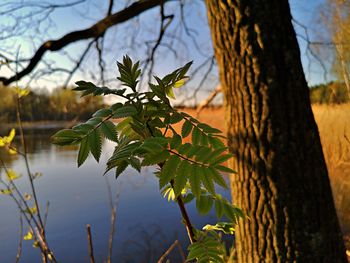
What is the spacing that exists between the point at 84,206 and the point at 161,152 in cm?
559

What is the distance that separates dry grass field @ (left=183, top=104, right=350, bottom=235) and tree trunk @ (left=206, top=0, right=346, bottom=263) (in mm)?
2294

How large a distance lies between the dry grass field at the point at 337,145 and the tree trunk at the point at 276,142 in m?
2.29

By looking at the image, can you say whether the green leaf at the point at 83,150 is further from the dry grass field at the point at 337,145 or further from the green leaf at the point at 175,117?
the dry grass field at the point at 337,145

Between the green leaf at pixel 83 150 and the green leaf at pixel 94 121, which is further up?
the green leaf at pixel 94 121

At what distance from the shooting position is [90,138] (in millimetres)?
357

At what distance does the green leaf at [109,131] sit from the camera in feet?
1.19

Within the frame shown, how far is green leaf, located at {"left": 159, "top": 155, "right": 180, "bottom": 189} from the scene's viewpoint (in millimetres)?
357

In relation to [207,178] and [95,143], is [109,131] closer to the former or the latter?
[95,143]

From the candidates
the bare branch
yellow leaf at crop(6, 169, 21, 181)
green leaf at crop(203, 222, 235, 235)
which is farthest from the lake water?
green leaf at crop(203, 222, 235, 235)

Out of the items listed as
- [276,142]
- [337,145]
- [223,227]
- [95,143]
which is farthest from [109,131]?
[337,145]

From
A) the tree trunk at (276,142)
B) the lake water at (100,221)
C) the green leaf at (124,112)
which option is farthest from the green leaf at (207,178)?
the lake water at (100,221)

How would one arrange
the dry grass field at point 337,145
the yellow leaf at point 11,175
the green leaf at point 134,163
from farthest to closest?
the dry grass field at point 337,145
the yellow leaf at point 11,175
the green leaf at point 134,163

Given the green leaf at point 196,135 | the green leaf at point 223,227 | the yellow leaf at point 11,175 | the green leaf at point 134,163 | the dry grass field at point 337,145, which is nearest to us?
the green leaf at point 134,163

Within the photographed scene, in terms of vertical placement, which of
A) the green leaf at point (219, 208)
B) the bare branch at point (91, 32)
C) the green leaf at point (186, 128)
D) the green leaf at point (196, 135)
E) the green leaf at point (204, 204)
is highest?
the bare branch at point (91, 32)
